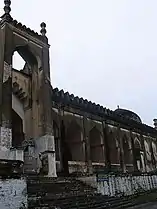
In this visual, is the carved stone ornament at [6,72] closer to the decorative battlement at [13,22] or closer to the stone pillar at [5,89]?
the stone pillar at [5,89]

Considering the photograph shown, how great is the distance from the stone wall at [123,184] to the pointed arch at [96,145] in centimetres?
469

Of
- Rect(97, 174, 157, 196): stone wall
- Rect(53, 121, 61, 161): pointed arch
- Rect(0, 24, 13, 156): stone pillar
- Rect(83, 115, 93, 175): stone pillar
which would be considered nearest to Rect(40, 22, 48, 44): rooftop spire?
Rect(0, 24, 13, 156): stone pillar

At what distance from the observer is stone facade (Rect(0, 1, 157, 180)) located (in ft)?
46.5

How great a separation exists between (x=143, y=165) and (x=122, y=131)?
16.3 feet

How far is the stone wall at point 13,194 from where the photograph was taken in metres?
6.65

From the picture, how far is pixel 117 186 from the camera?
12.5m

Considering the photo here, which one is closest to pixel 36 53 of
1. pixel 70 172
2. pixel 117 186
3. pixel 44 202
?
pixel 70 172

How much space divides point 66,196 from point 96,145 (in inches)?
447

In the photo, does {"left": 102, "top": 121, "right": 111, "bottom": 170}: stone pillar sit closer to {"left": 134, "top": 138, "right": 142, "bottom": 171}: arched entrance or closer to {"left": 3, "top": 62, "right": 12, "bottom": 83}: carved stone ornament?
{"left": 134, "top": 138, "right": 142, "bottom": 171}: arched entrance

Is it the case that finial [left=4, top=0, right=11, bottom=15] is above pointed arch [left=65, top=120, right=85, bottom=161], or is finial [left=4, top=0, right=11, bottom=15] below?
above

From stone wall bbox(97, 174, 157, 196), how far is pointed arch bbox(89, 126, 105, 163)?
15.4 feet

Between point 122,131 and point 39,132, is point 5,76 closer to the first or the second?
point 39,132

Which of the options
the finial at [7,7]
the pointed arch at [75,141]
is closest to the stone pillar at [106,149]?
the pointed arch at [75,141]

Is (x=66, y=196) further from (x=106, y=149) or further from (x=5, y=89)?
(x=106, y=149)
